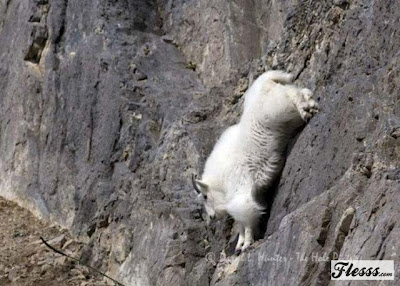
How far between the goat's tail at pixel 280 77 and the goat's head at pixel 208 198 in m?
1.32

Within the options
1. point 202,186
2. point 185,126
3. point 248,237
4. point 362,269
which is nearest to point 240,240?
point 248,237

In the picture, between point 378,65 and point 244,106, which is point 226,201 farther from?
point 378,65

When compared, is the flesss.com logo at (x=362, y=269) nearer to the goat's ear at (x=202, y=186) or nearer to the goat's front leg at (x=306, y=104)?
the goat's front leg at (x=306, y=104)

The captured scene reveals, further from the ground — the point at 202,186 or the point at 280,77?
the point at 280,77

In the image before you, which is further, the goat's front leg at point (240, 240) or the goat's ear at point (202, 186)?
the goat's ear at point (202, 186)

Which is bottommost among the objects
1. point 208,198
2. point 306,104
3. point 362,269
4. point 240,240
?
point 240,240

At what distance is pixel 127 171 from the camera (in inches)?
488

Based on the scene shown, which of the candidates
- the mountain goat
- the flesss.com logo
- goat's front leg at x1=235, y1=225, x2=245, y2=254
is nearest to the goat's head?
the mountain goat

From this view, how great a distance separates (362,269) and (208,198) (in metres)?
3.72

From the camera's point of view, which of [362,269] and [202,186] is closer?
[362,269]

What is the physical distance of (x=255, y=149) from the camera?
984 centimetres

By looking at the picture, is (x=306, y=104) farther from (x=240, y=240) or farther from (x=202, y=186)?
(x=202, y=186)

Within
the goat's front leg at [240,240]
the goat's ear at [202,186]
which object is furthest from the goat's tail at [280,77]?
the goat's front leg at [240,240]

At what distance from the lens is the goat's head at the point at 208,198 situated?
33.7 ft
